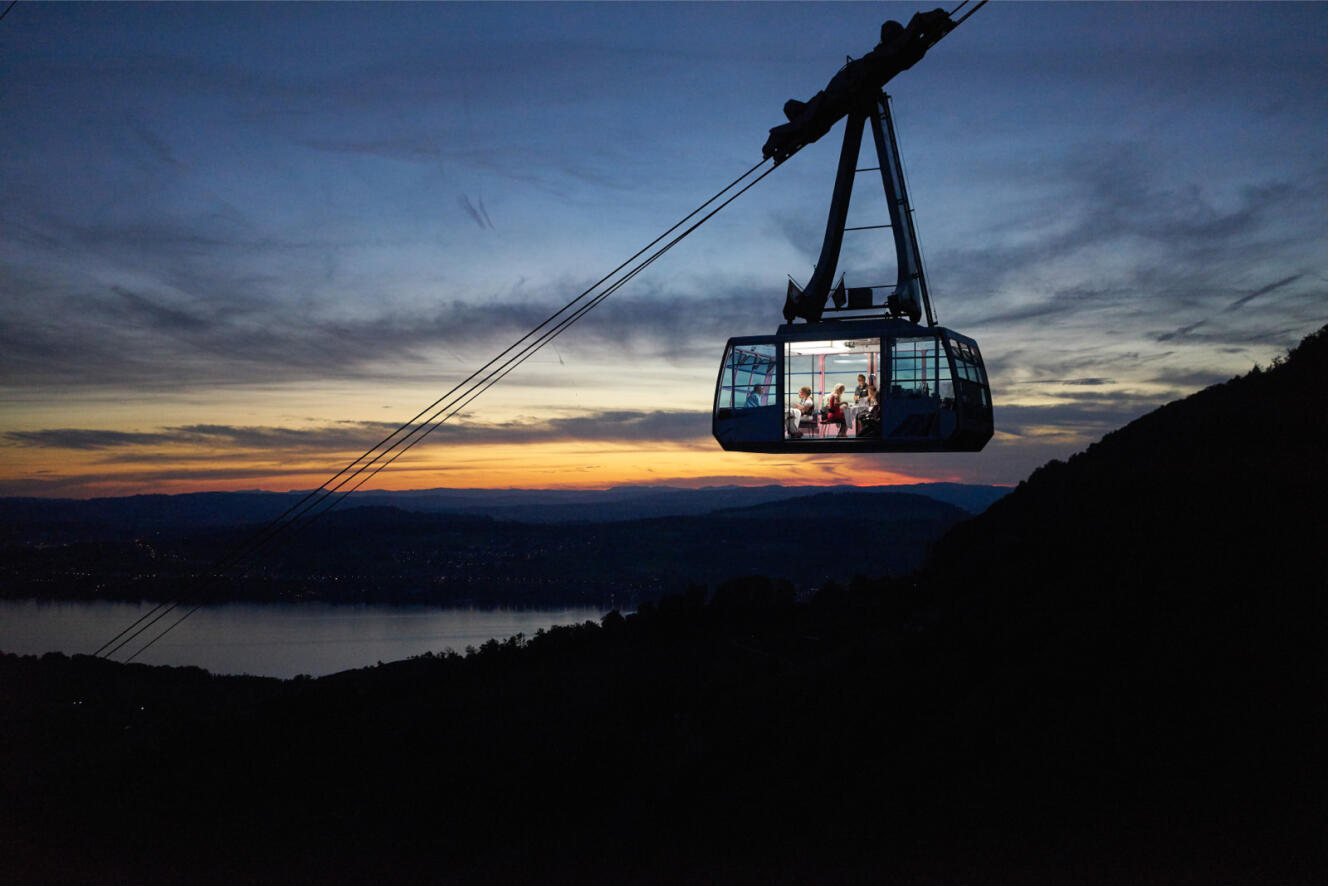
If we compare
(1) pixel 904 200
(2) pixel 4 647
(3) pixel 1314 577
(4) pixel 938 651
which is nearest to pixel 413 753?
(4) pixel 938 651

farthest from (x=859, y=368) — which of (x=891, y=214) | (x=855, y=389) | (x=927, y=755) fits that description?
(x=927, y=755)

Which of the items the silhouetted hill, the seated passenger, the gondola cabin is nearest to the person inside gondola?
the gondola cabin

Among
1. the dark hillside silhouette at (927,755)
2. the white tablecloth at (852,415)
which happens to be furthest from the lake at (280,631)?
the white tablecloth at (852,415)

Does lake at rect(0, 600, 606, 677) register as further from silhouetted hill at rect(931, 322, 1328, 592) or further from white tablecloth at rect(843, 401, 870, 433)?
white tablecloth at rect(843, 401, 870, 433)

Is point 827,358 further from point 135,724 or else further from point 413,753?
point 135,724

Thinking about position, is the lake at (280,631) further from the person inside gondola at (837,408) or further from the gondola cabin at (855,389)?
the person inside gondola at (837,408)

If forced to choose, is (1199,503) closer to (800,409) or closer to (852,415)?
(852,415)
